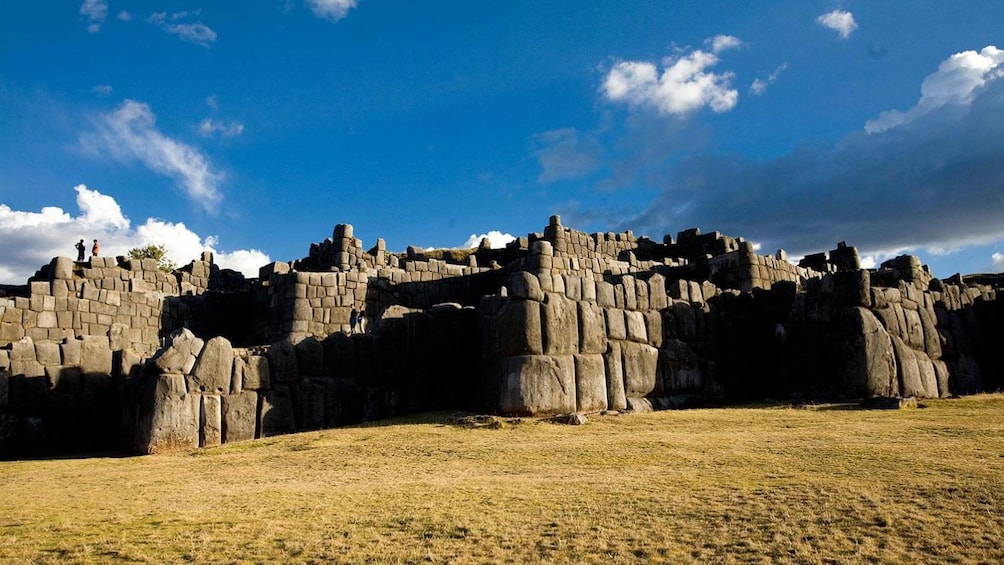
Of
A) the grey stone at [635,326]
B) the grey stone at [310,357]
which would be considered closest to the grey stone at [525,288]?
the grey stone at [635,326]

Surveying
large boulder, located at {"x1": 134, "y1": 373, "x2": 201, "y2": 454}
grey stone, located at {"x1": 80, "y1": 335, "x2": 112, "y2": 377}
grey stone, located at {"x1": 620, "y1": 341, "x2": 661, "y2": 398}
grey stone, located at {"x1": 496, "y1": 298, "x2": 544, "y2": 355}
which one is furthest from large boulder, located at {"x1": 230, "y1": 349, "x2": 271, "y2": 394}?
grey stone, located at {"x1": 620, "y1": 341, "x2": 661, "y2": 398}

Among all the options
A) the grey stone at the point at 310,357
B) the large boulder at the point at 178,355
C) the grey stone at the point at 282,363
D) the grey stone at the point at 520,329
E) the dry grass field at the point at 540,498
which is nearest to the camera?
the dry grass field at the point at 540,498

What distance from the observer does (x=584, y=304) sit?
22906mm

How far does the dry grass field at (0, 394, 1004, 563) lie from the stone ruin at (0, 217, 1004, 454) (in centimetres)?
208

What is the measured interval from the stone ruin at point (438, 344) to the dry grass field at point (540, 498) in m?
2.08

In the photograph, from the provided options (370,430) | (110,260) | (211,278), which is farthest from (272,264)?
(370,430)

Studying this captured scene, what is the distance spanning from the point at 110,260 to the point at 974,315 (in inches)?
1405

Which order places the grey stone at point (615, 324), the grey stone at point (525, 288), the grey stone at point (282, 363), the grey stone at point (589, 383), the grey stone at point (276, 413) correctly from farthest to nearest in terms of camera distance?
the grey stone at point (615, 324)
the grey stone at point (525, 288)
the grey stone at point (589, 383)
the grey stone at point (282, 363)
the grey stone at point (276, 413)

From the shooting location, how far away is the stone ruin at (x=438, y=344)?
19.3 metres

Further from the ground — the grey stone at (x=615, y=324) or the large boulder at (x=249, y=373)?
the grey stone at (x=615, y=324)

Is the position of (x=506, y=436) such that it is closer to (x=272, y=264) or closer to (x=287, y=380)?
(x=287, y=380)

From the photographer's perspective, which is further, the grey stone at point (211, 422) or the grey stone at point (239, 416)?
the grey stone at point (239, 416)

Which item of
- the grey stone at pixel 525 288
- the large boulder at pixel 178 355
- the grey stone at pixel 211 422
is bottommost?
the grey stone at pixel 211 422

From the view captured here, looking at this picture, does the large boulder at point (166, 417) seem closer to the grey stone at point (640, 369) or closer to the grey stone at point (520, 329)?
the grey stone at point (520, 329)
